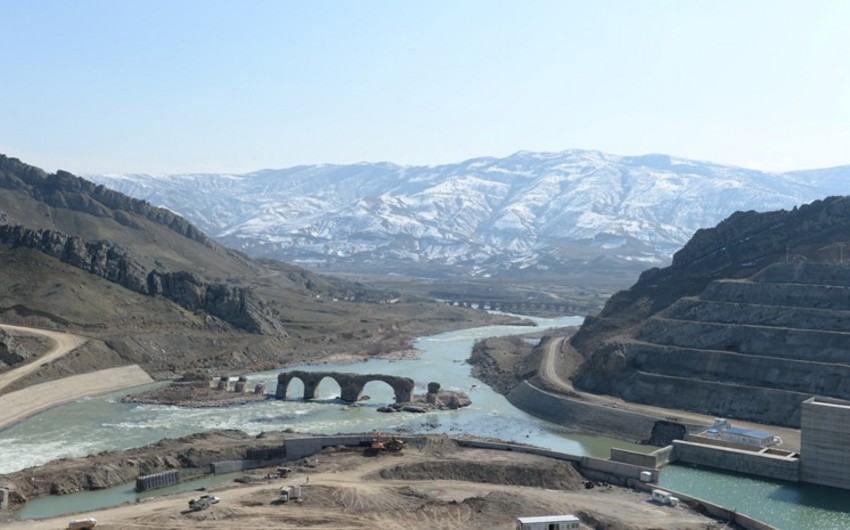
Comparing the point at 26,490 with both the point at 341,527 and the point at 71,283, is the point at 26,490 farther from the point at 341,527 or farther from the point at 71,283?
the point at 71,283

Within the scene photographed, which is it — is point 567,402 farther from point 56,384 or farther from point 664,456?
point 56,384

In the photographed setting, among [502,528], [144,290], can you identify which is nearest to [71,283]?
[144,290]

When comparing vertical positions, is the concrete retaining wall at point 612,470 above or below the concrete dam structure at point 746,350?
below

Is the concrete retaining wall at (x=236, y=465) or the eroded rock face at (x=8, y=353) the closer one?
the concrete retaining wall at (x=236, y=465)

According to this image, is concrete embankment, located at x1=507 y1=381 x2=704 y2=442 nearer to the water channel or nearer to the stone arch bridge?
the water channel

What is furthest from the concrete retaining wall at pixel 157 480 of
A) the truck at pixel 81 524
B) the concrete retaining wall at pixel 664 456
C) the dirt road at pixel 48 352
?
the dirt road at pixel 48 352

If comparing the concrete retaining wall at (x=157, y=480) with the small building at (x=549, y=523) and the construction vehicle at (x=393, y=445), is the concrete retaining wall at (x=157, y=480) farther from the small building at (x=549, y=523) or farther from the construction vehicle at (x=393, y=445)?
the small building at (x=549, y=523)
